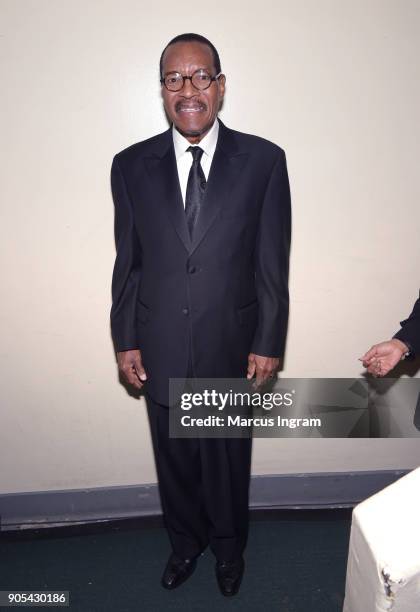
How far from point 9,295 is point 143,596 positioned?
1.33 m

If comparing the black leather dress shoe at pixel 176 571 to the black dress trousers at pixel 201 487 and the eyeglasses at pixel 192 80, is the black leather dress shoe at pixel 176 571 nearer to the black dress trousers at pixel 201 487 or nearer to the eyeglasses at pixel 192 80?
the black dress trousers at pixel 201 487

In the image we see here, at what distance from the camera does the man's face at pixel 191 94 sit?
139cm

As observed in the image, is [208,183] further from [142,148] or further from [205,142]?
[142,148]

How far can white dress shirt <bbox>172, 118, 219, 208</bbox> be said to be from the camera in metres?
1.53

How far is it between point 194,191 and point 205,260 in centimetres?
22

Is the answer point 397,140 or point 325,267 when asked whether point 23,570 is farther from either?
point 397,140

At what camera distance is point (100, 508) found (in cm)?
Answer: 235

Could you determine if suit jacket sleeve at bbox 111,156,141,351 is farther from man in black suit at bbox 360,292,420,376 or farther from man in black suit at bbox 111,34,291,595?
man in black suit at bbox 360,292,420,376

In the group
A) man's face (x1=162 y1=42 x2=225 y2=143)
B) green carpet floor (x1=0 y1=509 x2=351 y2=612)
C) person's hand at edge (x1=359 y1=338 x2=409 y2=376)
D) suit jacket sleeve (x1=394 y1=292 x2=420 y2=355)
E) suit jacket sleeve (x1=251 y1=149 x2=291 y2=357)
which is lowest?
green carpet floor (x1=0 y1=509 x2=351 y2=612)

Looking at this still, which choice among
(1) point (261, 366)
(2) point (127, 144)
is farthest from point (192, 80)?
(1) point (261, 366)

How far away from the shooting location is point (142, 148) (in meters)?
1.60

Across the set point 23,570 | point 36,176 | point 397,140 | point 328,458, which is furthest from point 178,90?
point 23,570

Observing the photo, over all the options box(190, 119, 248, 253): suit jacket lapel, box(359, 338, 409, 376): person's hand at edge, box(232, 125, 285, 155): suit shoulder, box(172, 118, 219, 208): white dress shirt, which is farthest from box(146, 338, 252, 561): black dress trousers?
box(232, 125, 285, 155): suit shoulder

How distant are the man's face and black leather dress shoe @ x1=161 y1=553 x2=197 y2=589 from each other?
1.67 m
